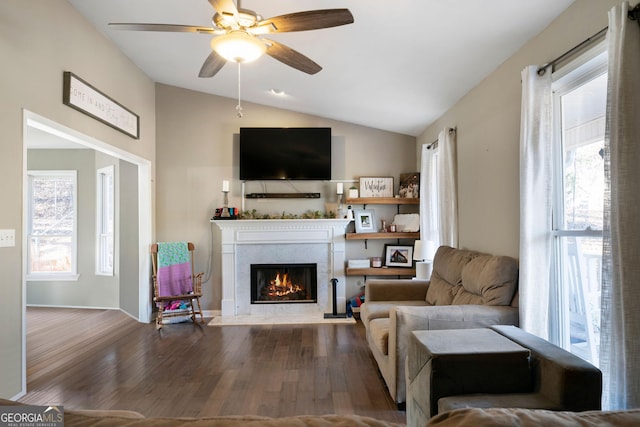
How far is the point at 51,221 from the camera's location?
582cm

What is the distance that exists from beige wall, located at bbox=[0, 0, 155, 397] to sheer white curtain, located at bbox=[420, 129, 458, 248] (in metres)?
3.68

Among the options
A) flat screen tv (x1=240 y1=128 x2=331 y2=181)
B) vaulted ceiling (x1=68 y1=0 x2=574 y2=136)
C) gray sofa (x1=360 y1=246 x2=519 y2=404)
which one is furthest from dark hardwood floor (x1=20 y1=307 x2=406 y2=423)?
vaulted ceiling (x1=68 y1=0 x2=574 y2=136)


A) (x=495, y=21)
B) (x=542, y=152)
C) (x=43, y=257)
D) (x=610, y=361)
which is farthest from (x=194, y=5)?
(x=43, y=257)

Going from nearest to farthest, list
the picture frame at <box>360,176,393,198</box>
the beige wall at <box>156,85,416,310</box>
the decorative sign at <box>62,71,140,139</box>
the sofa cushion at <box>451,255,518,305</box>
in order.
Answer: the sofa cushion at <box>451,255,518,305</box>, the decorative sign at <box>62,71,140,139</box>, the beige wall at <box>156,85,416,310</box>, the picture frame at <box>360,176,393,198</box>

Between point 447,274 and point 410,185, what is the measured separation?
79.1 inches

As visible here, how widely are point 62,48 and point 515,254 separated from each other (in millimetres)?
4175

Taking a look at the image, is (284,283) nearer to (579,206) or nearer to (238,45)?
(238,45)

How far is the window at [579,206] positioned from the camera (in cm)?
207

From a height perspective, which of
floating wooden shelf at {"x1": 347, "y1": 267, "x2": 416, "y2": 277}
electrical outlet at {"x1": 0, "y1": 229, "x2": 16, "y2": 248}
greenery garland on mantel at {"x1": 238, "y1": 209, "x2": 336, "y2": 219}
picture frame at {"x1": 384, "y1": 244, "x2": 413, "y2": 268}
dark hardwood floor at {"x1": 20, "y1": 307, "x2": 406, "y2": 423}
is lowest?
dark hardwood floor at {"x1": 20, "y1": 307, "x2": 406, "y2": 423}

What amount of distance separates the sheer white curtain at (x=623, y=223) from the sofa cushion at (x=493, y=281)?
33.7 inches

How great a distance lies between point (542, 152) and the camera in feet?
7.64

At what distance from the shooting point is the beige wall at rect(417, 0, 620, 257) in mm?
2174

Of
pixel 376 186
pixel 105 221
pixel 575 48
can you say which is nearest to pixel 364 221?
pixel 376 186

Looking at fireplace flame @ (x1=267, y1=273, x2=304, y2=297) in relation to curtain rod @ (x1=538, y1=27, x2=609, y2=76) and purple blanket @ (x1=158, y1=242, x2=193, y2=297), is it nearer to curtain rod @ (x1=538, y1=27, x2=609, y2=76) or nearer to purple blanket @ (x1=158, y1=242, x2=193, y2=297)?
purple blanket @ (x1=158, y1=242, x2=193, y2=297)
